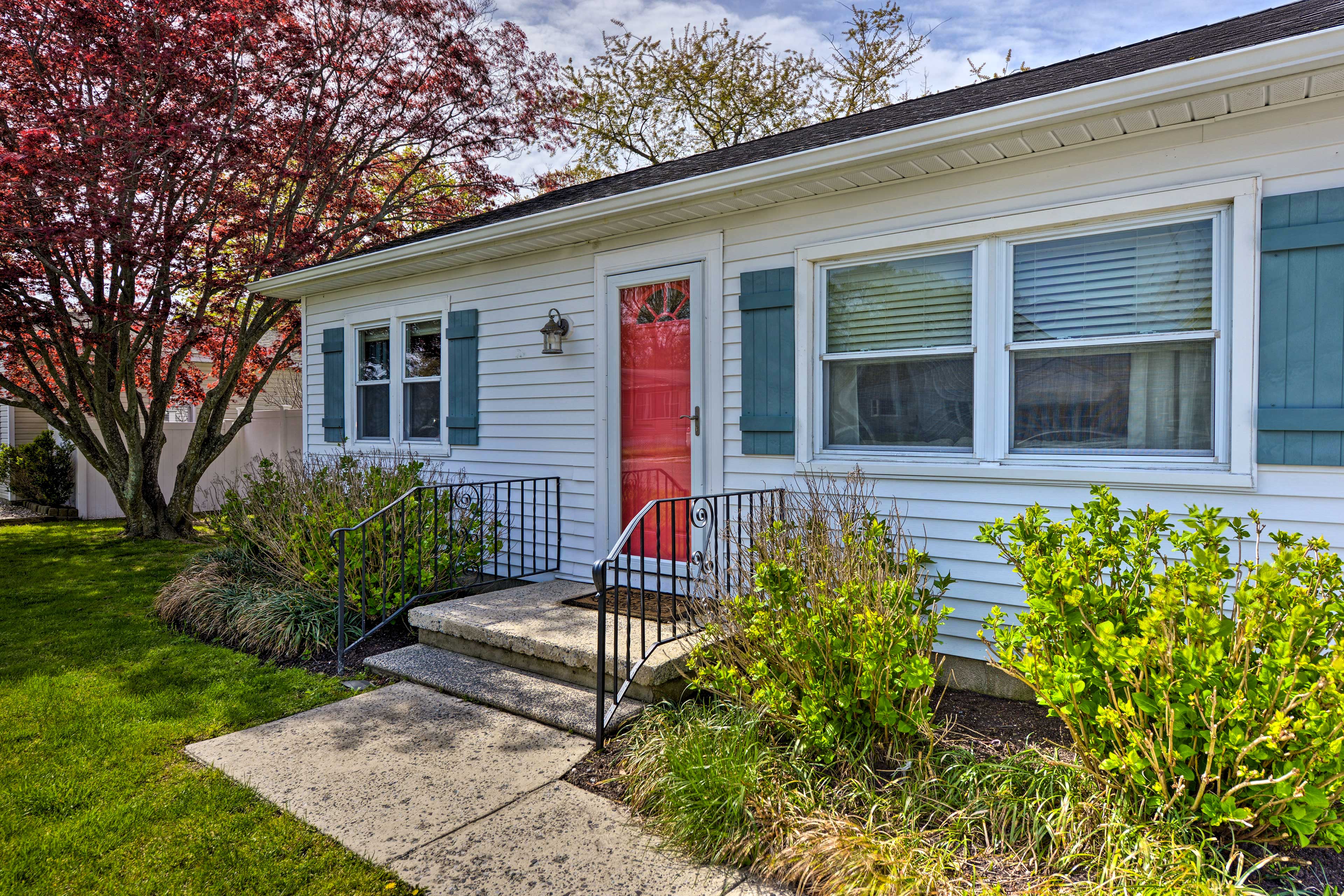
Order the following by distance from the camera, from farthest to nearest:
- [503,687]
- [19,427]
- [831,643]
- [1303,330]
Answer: [19,427] < [503,687] < [1303,330] < [831,643]

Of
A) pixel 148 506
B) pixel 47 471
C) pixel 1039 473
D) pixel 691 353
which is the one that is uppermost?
pixel 691 353

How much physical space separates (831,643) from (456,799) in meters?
1.54

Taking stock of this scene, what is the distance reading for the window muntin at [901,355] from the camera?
3.88m

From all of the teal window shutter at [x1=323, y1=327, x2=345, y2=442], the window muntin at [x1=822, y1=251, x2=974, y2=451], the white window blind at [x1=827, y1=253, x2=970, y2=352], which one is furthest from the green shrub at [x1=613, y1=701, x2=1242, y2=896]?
the teal window shutter at [x1=323, y1=327, x2=345, y2=442]

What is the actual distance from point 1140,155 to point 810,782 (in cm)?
303

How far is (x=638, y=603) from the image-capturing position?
4594 mm

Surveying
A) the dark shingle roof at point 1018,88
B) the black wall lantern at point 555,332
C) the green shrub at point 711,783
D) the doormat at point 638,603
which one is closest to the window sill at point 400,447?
the black wall lantern at point 555,332

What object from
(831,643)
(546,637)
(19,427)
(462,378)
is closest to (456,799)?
(546,637)

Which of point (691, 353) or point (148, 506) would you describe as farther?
point (148, 506)

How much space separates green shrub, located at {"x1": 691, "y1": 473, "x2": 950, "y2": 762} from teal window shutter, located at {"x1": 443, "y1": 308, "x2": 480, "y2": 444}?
348cm

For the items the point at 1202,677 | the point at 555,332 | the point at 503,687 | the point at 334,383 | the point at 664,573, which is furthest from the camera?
the point at 334,383

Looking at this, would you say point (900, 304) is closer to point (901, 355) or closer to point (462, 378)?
point (901, 355)

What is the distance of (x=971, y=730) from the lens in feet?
10.5

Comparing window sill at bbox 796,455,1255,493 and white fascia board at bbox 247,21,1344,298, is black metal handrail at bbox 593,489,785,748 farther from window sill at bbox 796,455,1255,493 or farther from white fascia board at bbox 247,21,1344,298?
white fascia board at bbox 247,21,1344,298
